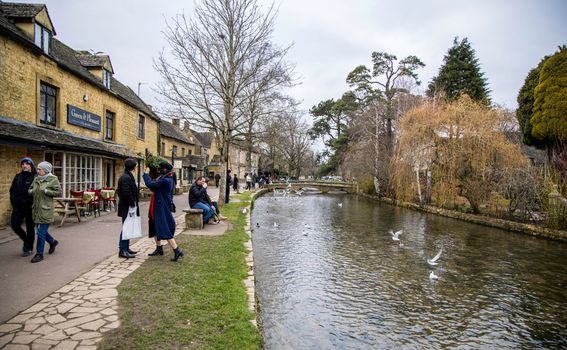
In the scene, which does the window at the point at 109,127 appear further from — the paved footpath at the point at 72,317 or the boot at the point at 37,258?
the paved footpath at the point at 72,317

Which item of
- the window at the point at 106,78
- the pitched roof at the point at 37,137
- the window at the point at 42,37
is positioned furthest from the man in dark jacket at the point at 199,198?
the window at the point at 106,78

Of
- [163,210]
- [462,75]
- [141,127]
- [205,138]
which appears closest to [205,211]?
[163,210]

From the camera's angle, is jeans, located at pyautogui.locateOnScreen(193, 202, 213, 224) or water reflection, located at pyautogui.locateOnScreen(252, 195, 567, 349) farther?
jeans, located at pyautogui.locateOnScreen(193, 202, 213, 224)

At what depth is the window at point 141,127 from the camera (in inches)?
839

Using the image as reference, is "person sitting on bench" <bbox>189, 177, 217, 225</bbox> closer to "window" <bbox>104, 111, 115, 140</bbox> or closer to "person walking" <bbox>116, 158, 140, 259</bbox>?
"person walking" <bbox>116, 158, 140, 259</bbox>

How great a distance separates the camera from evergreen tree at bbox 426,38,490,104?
109 feet

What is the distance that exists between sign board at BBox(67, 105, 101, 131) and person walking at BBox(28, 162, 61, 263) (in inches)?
329

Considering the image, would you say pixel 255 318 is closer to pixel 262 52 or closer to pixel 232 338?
pixel 232 338

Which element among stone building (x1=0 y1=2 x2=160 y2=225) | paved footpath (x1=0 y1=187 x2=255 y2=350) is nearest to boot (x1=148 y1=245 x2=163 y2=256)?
paved footpath (x1=0 y1=187 x2=255 y2=350)

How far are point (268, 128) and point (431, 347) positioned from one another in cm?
1420

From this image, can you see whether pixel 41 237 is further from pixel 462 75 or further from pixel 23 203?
pixel 462 75

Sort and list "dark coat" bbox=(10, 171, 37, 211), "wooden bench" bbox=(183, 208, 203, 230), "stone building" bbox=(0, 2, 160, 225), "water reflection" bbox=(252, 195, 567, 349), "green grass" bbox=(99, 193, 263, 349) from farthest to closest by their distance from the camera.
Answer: "wooden bench" bbox=(183, 208, 203, 230) → "stone building" bbox=(0, 2, 160, 225) → "dark coat" bbox=(10, 171, 37, 211) → "water reflection" bbox=(252, 195, 567, 349) → "green grass" bbox=(99, 193, 263, 349)

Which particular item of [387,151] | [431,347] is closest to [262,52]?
[431,347]

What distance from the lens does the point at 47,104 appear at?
1205 cm
